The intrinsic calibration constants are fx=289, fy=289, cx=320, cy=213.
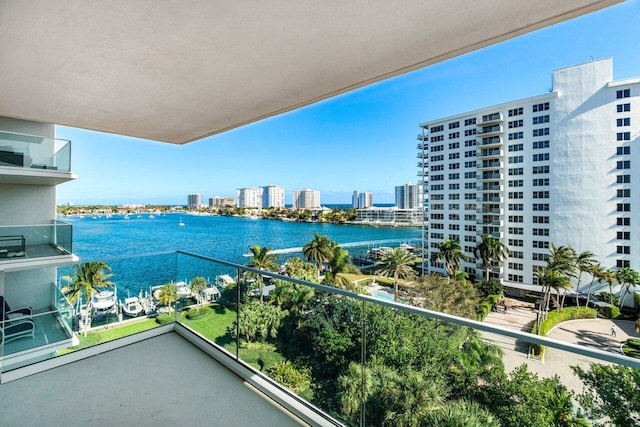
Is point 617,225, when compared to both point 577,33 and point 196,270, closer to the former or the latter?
point 577,33

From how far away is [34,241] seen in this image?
5.55 metres

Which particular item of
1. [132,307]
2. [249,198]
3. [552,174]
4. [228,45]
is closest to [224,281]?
[132,307]

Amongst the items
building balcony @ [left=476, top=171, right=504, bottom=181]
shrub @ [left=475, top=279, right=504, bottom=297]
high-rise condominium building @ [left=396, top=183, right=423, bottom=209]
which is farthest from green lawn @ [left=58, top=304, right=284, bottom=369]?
high-rise condominium building @ [left=396, top=183, right=423, bottom=209]

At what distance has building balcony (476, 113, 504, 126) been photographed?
113 ft

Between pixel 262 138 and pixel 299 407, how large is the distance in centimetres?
5425

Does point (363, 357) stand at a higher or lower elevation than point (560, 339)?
higher

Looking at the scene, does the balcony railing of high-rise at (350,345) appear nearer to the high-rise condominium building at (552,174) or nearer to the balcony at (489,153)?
the high-rise condominium building at (552,174)

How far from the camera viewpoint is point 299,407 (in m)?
1.83

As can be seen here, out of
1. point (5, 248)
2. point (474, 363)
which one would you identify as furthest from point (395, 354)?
point (5, 248)

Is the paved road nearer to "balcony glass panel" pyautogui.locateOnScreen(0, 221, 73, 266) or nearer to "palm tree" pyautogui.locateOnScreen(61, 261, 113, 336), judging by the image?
"palm tree" pyautogui.locateOnScreen(61, 261, 113, 336)

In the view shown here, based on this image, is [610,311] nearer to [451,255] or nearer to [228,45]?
[451,255]

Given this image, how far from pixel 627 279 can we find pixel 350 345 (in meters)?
39.0

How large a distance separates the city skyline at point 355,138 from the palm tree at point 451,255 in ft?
65.6

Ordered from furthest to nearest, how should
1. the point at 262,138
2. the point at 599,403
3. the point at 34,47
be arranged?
the point at 262,138 → the point at 34,47 → the point at 599,403
